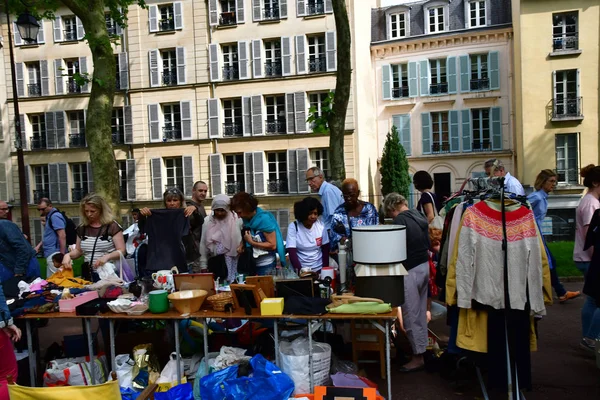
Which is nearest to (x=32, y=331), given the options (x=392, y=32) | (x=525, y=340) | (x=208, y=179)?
(x=525, y=340)

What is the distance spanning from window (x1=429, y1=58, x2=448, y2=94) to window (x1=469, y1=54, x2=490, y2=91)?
123 centimetres

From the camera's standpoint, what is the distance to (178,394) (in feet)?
12.8

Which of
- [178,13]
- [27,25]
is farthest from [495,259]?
[178,13]

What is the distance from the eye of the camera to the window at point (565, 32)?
745 inches

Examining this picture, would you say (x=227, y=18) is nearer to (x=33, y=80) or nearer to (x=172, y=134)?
(x=172, y=134)

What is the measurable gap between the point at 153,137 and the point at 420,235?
2019 cm

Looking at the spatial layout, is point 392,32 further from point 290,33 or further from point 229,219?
point 229,219

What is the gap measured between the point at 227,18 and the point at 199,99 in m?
4.11

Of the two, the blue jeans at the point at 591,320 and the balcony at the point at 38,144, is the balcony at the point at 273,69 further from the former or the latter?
the blue jeans at the point at 591,320

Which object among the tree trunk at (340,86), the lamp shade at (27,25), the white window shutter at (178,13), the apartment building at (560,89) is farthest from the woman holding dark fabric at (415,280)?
the white window shutter at (178,13)

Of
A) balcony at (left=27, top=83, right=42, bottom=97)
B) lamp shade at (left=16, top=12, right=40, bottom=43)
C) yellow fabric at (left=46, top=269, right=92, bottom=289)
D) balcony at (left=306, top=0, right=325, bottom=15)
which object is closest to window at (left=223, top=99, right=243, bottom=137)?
balcony at (left=306, top=0, right=325, bottom=15)

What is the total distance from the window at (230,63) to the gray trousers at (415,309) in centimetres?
1911

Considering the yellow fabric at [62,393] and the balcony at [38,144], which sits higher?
the balcony at [38,144]

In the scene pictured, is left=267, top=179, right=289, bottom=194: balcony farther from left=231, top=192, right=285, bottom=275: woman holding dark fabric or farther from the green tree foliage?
left=231, top=192, right=285, bottom=275: woman holding dark fabric
